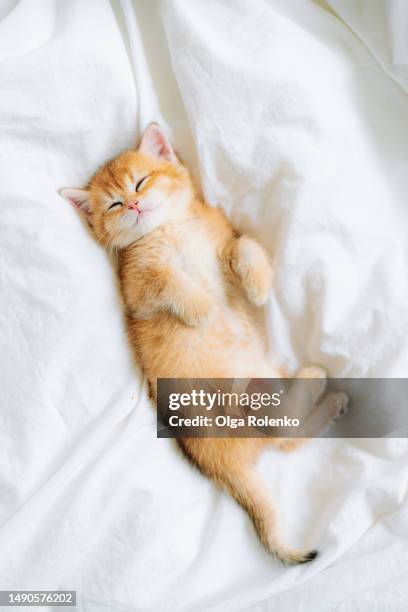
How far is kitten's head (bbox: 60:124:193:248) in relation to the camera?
3.47 feet

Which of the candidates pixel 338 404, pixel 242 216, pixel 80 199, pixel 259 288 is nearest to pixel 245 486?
pixel 338 404

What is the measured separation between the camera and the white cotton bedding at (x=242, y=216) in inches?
38.6

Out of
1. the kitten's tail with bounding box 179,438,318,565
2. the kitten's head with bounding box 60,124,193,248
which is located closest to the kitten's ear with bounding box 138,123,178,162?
the kitten's head with bounding box 60,124,193,248

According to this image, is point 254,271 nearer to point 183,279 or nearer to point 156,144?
point 183,279

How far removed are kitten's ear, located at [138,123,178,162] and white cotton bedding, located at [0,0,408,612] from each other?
0.03 metres

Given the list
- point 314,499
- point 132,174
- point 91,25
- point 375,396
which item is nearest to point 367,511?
point 314,499

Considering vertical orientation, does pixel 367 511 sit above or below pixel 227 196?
below

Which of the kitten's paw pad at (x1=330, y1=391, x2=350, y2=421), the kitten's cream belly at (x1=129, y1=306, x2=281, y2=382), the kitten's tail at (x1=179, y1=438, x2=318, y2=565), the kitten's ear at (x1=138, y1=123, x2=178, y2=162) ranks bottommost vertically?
the kitten's tail at (x1=179, y1=438, x2=318, y2=565)

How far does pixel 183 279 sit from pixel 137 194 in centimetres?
18

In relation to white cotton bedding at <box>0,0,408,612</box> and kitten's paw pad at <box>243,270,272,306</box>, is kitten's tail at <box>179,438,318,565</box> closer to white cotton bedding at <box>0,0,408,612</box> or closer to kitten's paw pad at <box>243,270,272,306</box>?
white cotton bedding at <box>0,0,408,612</box>

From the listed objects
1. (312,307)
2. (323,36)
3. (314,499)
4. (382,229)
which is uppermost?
(323,36)

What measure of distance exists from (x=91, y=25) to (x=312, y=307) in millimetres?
674

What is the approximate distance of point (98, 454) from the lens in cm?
104

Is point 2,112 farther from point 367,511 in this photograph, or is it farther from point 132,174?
point 367,511
